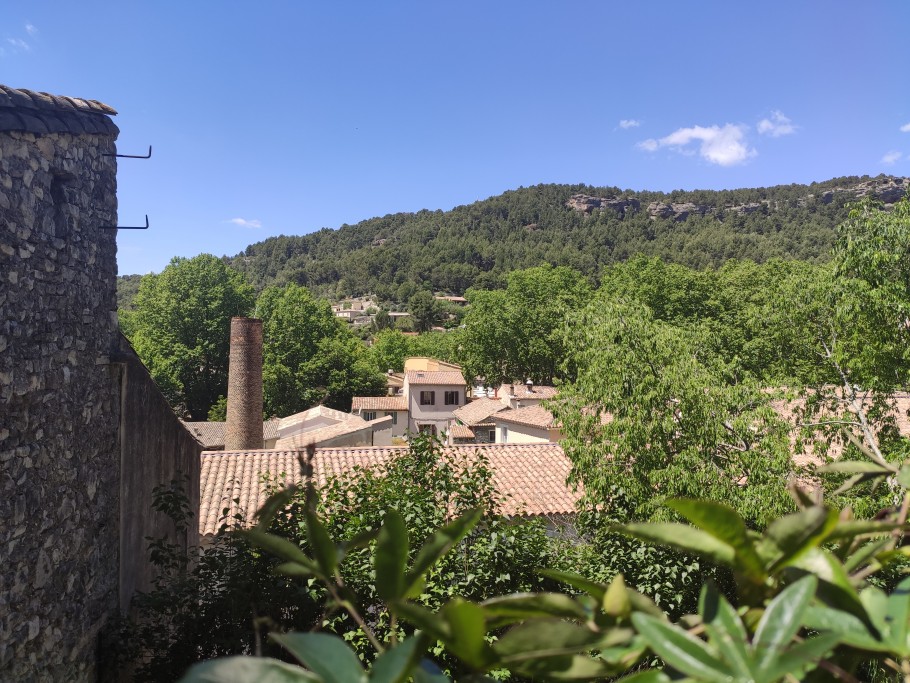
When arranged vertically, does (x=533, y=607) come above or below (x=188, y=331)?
below

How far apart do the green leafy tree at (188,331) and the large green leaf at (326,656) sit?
35230mm

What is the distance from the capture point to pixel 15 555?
374cm

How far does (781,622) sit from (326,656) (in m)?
0.58

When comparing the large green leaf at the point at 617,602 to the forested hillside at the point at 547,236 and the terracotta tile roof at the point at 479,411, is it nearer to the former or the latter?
the terracotta tile roof at the point at 479,411

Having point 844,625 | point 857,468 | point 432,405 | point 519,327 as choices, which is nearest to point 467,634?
point 844,625

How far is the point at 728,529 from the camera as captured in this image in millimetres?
939

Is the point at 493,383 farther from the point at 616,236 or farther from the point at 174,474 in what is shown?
the point at 616,236

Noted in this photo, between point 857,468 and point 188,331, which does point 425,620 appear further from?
point 188,331

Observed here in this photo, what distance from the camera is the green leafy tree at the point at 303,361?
35.1m

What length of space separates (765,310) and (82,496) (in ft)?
36.8

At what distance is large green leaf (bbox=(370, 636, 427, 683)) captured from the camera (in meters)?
0.71

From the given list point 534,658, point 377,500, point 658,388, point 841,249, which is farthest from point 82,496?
point 841,249

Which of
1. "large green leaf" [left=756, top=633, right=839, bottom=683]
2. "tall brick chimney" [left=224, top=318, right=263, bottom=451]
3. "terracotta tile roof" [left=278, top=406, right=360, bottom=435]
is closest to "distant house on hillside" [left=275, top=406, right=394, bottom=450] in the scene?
"terracotta tile roof" [left=278, top=406, right=360, bottom=435]

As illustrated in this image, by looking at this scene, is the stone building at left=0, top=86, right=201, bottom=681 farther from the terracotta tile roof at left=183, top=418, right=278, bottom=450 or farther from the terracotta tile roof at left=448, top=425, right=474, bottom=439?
the terracotta tile roof at left=448, top=425, right=474, bottom=439
